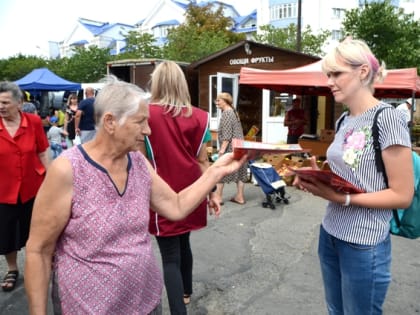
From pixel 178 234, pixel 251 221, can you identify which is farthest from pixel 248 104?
pixel 178 234

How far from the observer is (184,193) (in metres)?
2.12

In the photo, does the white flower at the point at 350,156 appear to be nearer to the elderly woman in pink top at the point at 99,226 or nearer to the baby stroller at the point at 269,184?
the elderly woman in pink top at the point at 99,226

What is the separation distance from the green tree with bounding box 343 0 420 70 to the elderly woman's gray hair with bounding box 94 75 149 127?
2069 centimetres

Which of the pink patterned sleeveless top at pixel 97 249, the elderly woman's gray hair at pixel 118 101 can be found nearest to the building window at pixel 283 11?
the elderly woman's gray hair at pixel 118 101

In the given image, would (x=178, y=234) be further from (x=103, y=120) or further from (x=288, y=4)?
(x=288, y=4)

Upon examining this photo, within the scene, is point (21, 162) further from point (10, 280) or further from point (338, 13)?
point (338, 13)

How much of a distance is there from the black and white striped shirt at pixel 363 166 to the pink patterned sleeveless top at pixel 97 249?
3.16 feet

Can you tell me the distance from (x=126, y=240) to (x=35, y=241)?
352mm

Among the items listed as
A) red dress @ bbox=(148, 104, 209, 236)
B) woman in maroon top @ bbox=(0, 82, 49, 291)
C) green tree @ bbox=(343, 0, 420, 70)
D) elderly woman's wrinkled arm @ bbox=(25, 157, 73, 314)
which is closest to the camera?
elderly woman's wrinkled arm @ bbox=(25, 157, 73, 314)

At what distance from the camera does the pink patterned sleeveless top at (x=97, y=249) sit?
1.61m

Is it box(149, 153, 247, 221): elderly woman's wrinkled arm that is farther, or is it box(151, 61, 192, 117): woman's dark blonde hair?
box(151, 61, 192, 117): woman's dark blonde hair

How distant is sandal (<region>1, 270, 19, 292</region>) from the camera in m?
3.73

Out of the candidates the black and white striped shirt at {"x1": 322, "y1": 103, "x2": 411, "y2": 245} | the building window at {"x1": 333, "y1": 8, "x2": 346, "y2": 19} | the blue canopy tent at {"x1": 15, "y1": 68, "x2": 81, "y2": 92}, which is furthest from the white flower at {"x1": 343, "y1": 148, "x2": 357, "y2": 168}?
the building window at {"x1": 333, "y1": 8, "x2": 346, "y2": 19}

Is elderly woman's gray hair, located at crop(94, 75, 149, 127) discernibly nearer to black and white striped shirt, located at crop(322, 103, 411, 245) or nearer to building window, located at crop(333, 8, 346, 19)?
black and white striped shirt, located at crop(322, 103, 411, 245)
